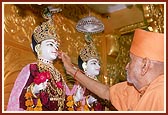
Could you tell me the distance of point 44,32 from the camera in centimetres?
219

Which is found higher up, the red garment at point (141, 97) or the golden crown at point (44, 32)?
the golden crown at point (44, 32)

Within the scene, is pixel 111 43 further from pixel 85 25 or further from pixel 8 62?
pixel 8 62

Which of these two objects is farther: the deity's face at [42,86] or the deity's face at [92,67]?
the deity's face at [92,67]

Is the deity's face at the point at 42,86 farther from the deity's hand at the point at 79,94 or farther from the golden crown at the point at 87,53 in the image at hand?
the golden crown at the point at 87,53

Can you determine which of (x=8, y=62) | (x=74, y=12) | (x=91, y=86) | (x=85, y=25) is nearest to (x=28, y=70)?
(x=8, y=62)

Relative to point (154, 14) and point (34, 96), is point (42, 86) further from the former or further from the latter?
point (154, 14)

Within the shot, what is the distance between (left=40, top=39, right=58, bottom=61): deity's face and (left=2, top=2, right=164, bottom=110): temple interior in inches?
5.1

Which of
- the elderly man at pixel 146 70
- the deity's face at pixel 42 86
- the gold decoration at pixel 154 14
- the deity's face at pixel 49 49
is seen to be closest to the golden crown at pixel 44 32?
the deity's face at pixel 49 49

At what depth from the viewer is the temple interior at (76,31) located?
2.18 metres

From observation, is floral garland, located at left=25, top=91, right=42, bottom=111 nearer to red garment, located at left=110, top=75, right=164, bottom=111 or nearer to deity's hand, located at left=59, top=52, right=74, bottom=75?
deity's hand, located at left=59, top=52, right=74, bottom=75

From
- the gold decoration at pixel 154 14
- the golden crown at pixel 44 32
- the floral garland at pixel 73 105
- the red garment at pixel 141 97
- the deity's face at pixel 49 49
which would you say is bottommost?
the floral garland at pixel 73 105

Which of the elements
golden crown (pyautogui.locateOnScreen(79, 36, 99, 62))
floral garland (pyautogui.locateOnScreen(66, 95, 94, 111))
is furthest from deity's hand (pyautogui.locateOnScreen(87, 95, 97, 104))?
golden crown (pyautogui.locateOnScreen(79, 36, 99, 62))

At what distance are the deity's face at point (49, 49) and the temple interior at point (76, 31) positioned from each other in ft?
0.42

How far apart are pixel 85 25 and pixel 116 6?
43cm
